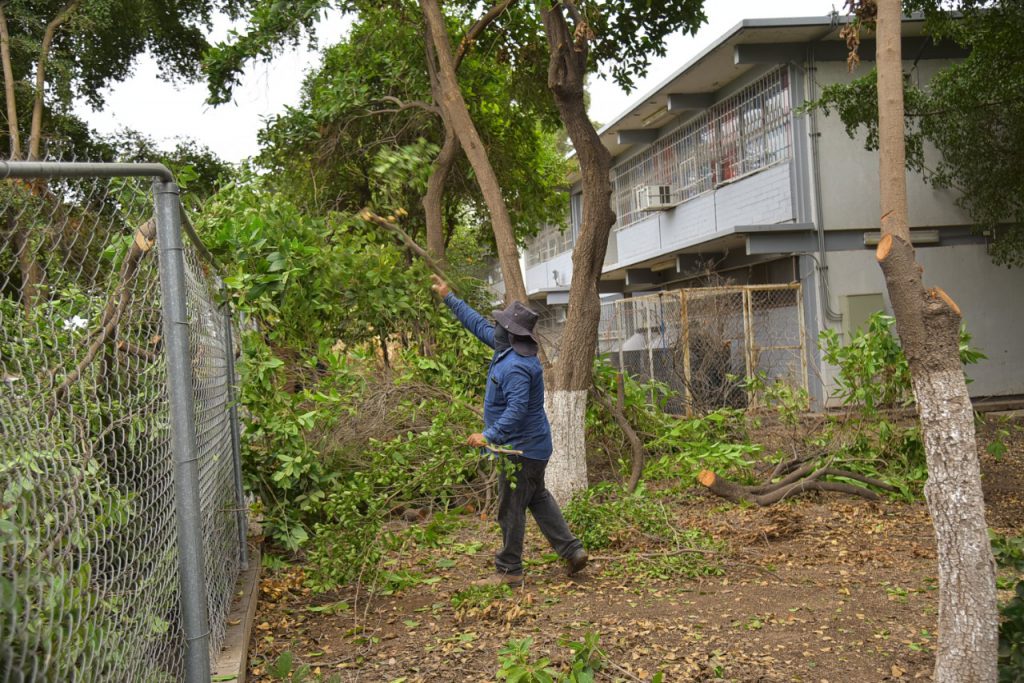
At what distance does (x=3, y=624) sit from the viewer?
5.64ft

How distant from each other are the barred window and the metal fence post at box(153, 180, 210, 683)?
1619cm

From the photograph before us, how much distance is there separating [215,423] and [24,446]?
3.17 metres

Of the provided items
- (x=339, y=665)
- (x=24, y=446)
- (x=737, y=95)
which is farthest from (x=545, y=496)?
(x=737, y=95)

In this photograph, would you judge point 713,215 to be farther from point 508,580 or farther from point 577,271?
point 508,580

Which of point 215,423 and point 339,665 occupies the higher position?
point 215,423

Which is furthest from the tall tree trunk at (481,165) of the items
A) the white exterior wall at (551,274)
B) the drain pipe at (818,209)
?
the white exterior wall at (551,274)

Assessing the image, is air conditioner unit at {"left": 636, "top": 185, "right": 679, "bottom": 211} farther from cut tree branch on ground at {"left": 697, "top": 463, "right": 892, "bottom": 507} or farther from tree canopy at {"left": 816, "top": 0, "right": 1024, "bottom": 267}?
cut tree branch on ground at {"left": 697, "top": 463, "right": 892, "bottom": 507}

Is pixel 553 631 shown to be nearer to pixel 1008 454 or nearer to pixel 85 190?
pixel 85 190

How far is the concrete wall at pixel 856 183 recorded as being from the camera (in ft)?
57.6

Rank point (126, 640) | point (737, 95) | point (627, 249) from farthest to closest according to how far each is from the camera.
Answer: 1. point (627, 249)
2. point (737, 95)
3. point (126, 640)

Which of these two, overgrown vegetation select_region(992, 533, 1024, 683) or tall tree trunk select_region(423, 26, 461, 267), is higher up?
tall tree trunk select_region(423, 26, 461, 267)

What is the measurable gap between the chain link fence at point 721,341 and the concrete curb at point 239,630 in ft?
26.5

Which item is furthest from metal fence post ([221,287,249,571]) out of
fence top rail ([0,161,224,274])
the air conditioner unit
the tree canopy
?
the air conditioner unit

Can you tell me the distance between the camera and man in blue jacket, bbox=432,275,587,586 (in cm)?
652
